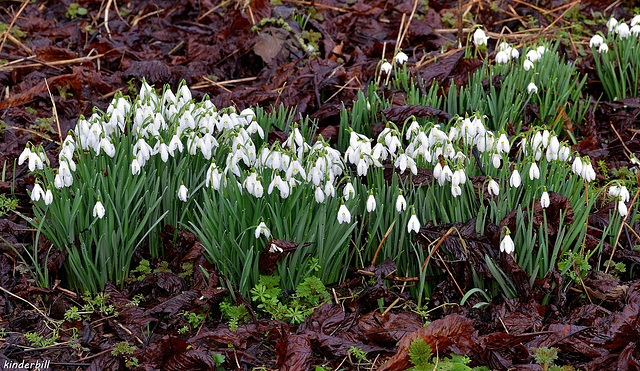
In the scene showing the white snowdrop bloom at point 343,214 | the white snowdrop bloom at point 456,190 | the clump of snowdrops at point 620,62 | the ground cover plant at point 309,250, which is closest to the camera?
the ground cover plant at point 309,250

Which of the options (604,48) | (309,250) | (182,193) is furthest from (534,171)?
(604,48)

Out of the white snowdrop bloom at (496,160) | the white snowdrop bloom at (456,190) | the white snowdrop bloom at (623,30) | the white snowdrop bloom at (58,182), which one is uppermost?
the white snowdrop bloom at (623,30)

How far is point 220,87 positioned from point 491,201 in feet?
8.15

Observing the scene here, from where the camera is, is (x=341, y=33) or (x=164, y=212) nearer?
(x=164, y=212)

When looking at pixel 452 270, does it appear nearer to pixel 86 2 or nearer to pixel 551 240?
pixel 551 240

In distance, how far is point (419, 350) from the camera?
6.86 ft

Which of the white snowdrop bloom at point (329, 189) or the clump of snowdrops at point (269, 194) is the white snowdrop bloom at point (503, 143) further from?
the white snowdrop bloom at point (329, 189)

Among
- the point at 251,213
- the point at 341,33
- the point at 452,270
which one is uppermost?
the point at 341,33

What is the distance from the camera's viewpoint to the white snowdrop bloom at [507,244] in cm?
239

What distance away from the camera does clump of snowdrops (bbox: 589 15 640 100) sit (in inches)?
163

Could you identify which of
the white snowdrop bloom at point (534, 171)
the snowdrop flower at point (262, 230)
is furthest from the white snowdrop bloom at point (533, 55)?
the snowdrop flower at point (262, 230)

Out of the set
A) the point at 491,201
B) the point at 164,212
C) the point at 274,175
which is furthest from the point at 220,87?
the point at 491,201

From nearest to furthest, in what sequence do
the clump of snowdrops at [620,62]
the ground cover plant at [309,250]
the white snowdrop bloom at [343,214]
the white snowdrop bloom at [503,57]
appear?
the ground cover plant at [309,250] < the white snowdrop bloom at [343,214] < the white snowdrop bloom at [503,57] < the clump of snowdrops at [620,62]

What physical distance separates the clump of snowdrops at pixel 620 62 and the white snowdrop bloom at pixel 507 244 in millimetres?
2279
